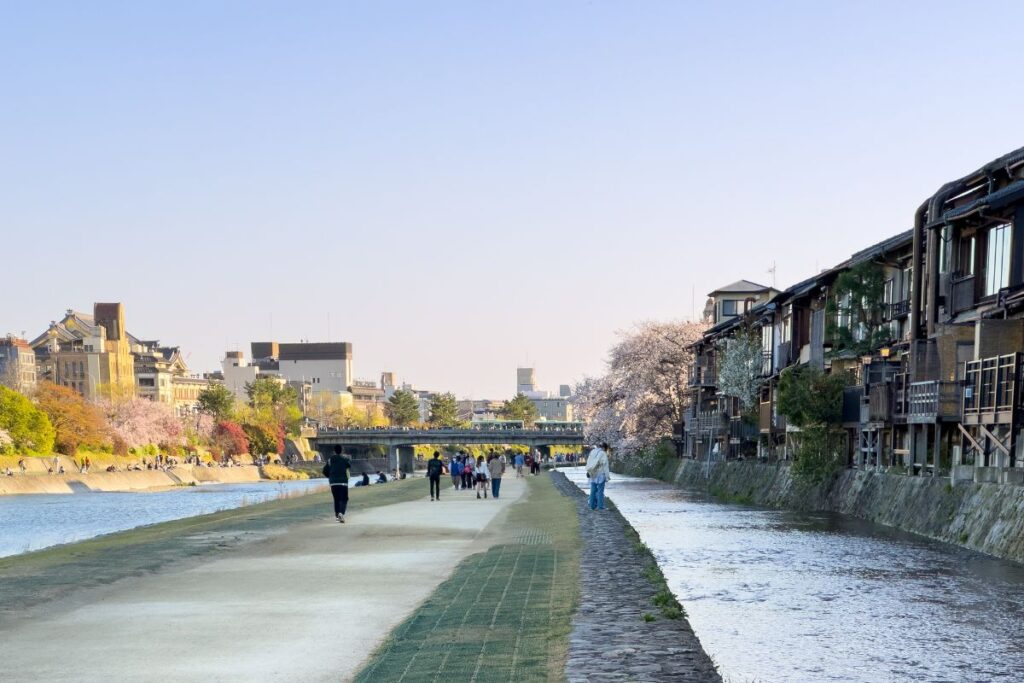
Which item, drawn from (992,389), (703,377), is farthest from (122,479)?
(992,389)

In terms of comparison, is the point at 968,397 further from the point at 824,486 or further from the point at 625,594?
the point at 625,594

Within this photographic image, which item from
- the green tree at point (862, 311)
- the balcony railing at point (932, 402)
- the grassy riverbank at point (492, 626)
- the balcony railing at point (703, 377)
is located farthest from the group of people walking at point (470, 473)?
the grassy riverbank at point (492, 626)

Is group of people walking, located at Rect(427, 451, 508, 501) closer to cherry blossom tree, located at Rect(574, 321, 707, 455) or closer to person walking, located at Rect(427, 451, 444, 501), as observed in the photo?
person walking, located at Rect(427, 451, 444, 501)

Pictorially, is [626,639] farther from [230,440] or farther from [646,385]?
[230,440]

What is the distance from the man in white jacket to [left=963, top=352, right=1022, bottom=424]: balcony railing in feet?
32.4

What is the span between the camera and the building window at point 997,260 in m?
32.9

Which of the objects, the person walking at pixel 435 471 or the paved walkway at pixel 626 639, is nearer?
the paved walkway at pixel 626 639

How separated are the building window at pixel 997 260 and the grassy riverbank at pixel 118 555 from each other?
19987 millimetres

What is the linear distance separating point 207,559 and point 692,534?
597 inches

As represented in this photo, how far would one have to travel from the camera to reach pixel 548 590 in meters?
16.5

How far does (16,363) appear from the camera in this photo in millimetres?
192000

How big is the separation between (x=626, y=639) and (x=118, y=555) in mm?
13584

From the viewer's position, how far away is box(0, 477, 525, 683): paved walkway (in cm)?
1138

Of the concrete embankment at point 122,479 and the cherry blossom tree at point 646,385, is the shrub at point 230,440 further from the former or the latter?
the cherry blossom tree at point 646,385
